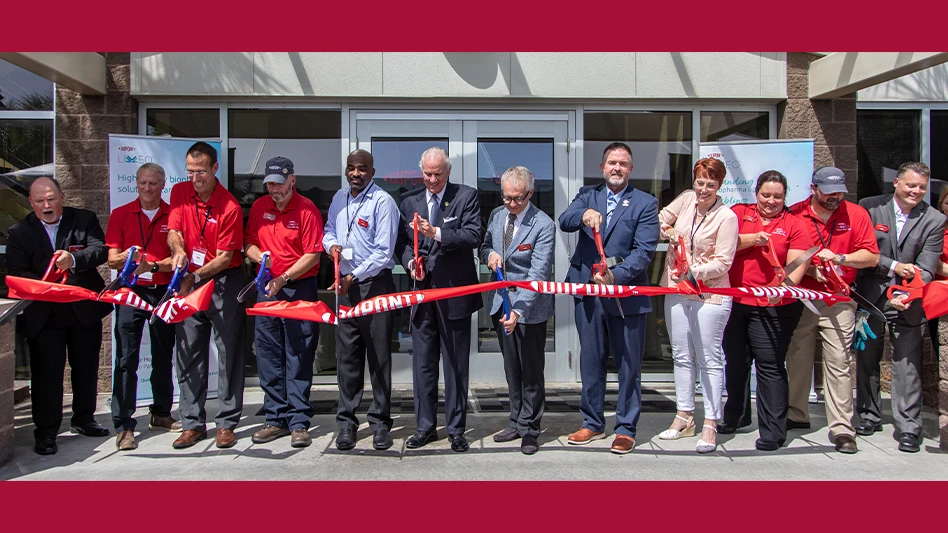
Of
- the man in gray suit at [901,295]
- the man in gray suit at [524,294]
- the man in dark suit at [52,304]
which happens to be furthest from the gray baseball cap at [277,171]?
the man in gray suit at [901,295]

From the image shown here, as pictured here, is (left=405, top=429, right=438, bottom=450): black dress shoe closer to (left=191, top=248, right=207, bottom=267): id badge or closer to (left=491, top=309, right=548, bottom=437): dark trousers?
(left=491, top=309, right=548, bottom=437): dark trousers

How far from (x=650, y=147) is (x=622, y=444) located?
11.8 feet

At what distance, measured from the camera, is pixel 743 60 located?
7008 mm

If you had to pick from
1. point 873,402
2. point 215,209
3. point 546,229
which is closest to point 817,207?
point 873,402

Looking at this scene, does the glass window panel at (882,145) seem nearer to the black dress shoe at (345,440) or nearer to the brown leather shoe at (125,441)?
the black dress shoe at (345,440)

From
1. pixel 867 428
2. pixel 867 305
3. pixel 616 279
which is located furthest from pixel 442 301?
pixel 867 428

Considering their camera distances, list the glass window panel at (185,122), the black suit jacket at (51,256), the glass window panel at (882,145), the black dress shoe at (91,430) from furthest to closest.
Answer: the glass window panel at (882,145)
the glass window panel at (185,122)
the black dress shoe at (91,430)
the black suit jacket at (51,256)

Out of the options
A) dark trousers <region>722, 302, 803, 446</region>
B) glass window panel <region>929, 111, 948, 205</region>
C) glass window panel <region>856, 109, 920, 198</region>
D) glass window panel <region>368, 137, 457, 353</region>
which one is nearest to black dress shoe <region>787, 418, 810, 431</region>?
dark trousers <region>722, 302, 803, 446</region>

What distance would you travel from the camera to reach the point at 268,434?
506cm

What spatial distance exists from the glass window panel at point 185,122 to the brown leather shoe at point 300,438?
346 centimetres

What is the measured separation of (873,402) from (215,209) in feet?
16.9

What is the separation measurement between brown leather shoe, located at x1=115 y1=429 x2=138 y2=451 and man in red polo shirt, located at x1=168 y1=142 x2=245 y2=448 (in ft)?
1.08

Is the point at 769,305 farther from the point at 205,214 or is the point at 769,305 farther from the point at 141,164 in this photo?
the point at 141,164

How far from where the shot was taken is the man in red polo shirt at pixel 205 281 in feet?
16.2
